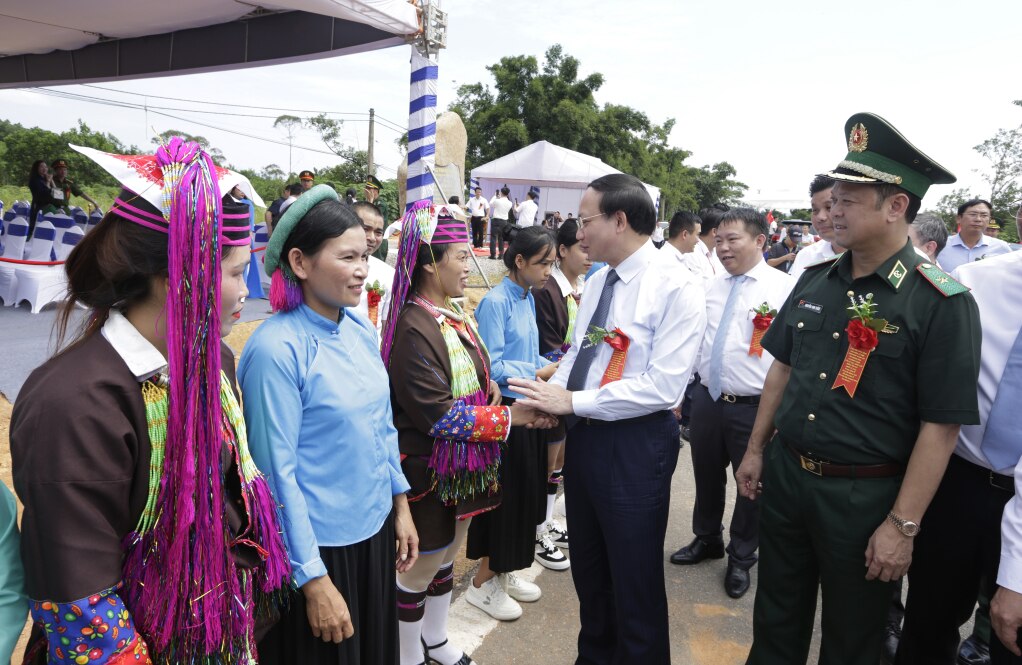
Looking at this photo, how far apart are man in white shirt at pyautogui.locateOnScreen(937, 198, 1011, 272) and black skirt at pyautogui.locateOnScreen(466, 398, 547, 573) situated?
5.83 m

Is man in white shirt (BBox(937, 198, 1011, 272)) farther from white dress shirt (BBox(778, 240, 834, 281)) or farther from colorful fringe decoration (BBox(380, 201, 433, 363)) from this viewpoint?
colorful fringe decoration (BBox(380, 201, 433, 363))

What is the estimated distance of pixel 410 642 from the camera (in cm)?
269

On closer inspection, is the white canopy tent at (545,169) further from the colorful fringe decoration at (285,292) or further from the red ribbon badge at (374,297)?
the colorful fringe decoration at (285,292)

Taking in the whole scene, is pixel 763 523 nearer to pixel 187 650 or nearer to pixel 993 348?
pixel 993 348

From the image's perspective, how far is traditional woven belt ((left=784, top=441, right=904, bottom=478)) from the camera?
210cm

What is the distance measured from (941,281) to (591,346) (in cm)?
128

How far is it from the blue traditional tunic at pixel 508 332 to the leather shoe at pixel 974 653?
8.46 ft

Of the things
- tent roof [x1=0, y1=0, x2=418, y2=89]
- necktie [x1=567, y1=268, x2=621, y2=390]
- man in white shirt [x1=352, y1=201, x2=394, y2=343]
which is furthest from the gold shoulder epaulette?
tent roof [x1=0, y1=0, x2=418, y2=89]

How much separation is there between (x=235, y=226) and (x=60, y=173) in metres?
9.73

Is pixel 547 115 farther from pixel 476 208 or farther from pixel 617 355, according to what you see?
pixel 617 355

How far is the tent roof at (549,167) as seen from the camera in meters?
21.0

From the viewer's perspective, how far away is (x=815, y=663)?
3041mm

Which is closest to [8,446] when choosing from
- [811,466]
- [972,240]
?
[811,466]

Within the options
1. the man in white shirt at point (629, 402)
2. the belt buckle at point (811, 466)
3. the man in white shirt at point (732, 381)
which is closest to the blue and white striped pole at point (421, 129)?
the man in white shirt at point (732, 381)
